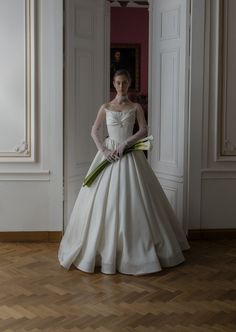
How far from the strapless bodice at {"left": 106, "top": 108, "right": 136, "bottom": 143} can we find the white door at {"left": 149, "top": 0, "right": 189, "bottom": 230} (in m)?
0.84

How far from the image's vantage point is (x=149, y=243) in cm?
386

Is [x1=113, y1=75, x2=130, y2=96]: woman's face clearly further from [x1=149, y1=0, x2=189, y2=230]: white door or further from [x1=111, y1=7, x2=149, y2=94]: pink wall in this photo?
[x1=111, y1=7, x2=149, y2=94]: pink wall

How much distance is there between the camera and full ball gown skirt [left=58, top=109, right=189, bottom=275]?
3.83 metres

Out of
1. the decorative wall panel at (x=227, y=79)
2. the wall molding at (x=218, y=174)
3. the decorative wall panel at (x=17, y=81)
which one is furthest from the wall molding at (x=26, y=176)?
the decorative wall panel at (x=227, y=79)

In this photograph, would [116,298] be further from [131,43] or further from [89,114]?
[131,43]

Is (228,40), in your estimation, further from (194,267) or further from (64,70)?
(194,267)

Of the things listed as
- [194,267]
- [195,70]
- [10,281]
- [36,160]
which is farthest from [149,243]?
[195,70]

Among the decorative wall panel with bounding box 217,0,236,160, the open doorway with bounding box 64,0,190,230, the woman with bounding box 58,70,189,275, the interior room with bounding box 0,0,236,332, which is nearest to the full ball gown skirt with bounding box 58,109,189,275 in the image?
the woman with bounding box 58,70,189,275

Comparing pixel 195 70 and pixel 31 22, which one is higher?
pixel 31 22

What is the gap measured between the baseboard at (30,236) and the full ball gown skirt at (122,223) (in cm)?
61

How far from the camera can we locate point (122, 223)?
3.84m

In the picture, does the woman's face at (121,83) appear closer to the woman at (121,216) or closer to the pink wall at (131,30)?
the woman at (121,216)

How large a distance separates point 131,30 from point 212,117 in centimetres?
366

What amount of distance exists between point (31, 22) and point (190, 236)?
2.51 m
